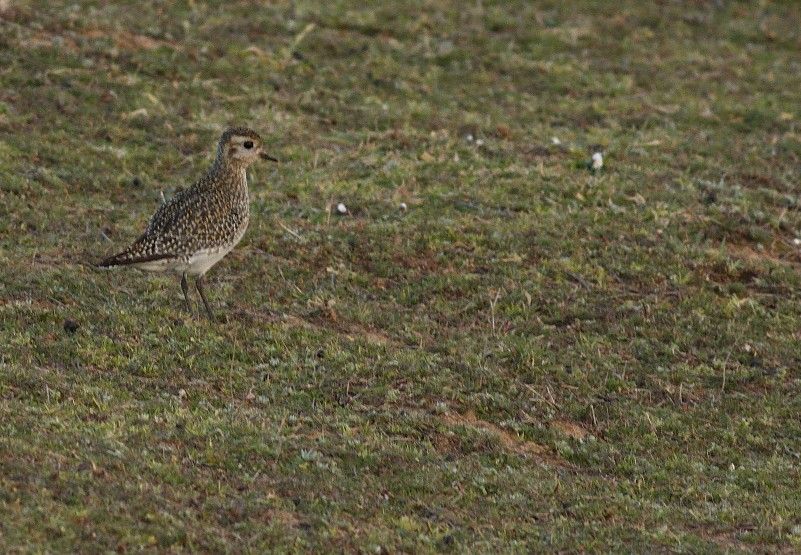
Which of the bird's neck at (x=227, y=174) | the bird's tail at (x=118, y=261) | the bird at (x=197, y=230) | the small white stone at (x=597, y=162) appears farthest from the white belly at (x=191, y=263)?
the small white stone at (x=597, y=162)

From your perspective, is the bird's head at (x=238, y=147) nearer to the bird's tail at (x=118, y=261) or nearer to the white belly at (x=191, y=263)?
the white belly at (x=191, y=263)

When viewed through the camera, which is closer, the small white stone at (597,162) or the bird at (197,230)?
the bird at (197,230)

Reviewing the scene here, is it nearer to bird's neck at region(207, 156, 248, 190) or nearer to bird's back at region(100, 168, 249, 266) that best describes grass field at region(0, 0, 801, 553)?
bird's back at region(100, 168, 249, 266)

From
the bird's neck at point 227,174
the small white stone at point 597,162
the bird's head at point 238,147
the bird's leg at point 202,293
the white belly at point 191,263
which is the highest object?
the bird's head at point 238,147

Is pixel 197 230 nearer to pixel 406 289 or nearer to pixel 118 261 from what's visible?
pixel 118 261

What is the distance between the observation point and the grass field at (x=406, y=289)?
1031 cm

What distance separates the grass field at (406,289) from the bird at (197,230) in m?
0.41

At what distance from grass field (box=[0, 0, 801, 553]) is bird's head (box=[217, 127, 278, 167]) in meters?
1.05

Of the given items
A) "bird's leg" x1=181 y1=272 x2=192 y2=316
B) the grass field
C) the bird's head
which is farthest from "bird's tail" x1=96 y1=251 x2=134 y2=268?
the bird's head

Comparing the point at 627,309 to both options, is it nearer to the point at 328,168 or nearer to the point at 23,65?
the point at 328,168

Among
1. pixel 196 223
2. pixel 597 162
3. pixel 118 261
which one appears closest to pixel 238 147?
pixel 196 223

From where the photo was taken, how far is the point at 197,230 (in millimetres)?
13055

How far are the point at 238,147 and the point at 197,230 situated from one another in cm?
137

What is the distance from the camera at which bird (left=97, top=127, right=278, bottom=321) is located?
12.8m
